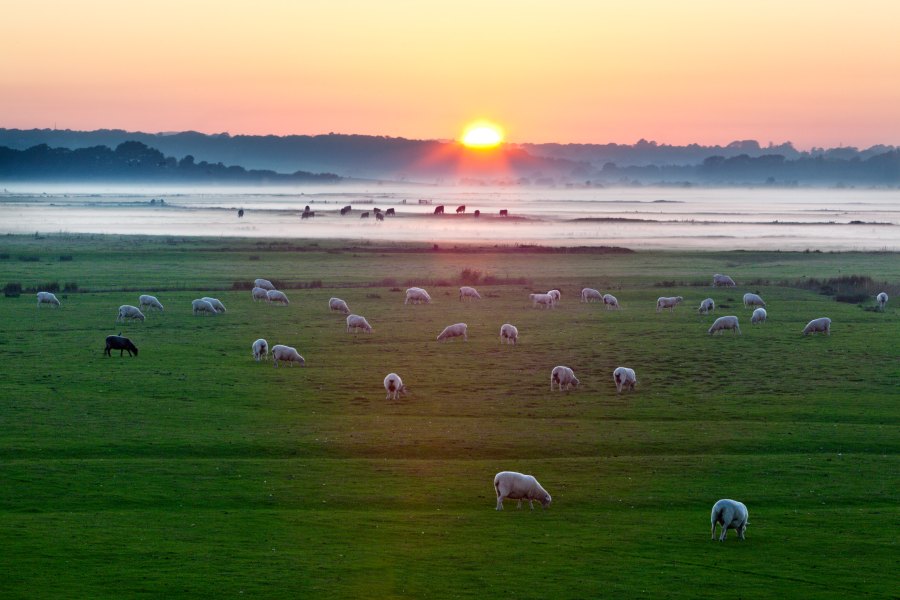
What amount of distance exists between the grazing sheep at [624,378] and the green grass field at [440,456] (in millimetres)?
614

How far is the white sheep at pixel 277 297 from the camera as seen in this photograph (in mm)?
56906

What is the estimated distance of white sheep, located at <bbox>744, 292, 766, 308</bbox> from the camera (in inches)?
2164

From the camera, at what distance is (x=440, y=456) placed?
2731 cm

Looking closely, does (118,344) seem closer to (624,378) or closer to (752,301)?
(624,378)

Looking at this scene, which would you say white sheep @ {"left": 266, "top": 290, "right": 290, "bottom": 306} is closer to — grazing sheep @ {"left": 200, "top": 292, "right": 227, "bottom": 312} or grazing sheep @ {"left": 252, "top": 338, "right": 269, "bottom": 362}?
grazing sheep @ {"left": 200, "top": 292, "right": 227, "bottom": 312}

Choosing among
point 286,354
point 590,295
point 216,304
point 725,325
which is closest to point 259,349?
point 286,354

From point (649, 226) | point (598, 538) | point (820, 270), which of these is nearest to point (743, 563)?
point (598, 538)

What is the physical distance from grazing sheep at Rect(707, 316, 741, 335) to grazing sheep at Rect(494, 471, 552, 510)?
1016 inches

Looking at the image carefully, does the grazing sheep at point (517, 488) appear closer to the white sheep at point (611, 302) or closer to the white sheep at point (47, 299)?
the white sheep at point (611, 302)

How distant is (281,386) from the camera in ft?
115

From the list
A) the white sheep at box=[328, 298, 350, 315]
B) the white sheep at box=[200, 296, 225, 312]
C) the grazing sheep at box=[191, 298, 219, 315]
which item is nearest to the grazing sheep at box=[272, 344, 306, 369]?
the white sheep at box=[328, 298, 350, 315]

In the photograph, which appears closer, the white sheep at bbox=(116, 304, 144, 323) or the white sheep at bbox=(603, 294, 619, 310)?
the white sheep at bbox=(116, 304, 144, 323)

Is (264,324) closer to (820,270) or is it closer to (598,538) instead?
(598,538)

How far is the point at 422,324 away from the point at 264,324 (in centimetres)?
730
